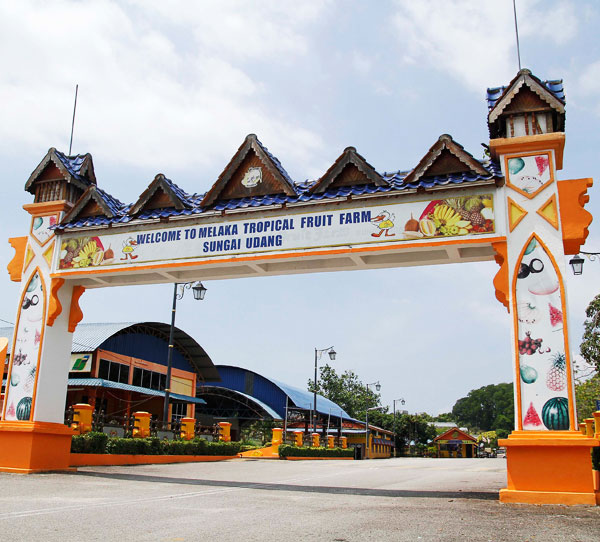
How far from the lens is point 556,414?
873 cm

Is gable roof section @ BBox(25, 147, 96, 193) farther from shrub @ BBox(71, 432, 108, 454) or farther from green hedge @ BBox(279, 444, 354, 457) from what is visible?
green hedge @ BBox(279, 444, 354, 457)

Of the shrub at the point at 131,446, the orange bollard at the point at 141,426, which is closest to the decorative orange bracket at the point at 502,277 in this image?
the shrub at the point at 131,446

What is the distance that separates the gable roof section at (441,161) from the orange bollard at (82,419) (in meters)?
11.8

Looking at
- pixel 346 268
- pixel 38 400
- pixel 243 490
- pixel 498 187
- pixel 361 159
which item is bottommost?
pixel 243 490

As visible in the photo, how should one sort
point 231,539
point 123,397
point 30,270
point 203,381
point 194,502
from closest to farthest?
point 231,539 → point 194,502 → point 30,270 → point 123,397 → point 203,381

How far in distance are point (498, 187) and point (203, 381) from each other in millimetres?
30952

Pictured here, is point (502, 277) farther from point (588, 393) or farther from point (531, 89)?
point (588, 393)

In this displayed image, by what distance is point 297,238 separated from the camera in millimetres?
11062

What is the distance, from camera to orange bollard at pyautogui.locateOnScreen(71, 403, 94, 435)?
16969 millimetres

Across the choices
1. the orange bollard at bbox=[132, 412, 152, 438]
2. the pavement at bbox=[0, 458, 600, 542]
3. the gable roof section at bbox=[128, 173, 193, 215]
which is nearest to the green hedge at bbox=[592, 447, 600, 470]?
the pavement at bbox=[0, 458, 600, 542]

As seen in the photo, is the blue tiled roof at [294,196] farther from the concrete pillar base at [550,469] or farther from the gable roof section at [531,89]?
the concrete pillar base at [550,469]

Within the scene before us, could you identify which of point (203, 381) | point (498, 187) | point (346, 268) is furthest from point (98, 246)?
point (203, 381)

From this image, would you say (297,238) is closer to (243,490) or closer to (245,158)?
(245,158)

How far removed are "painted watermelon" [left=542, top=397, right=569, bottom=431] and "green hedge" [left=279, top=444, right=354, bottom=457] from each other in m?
21.7
